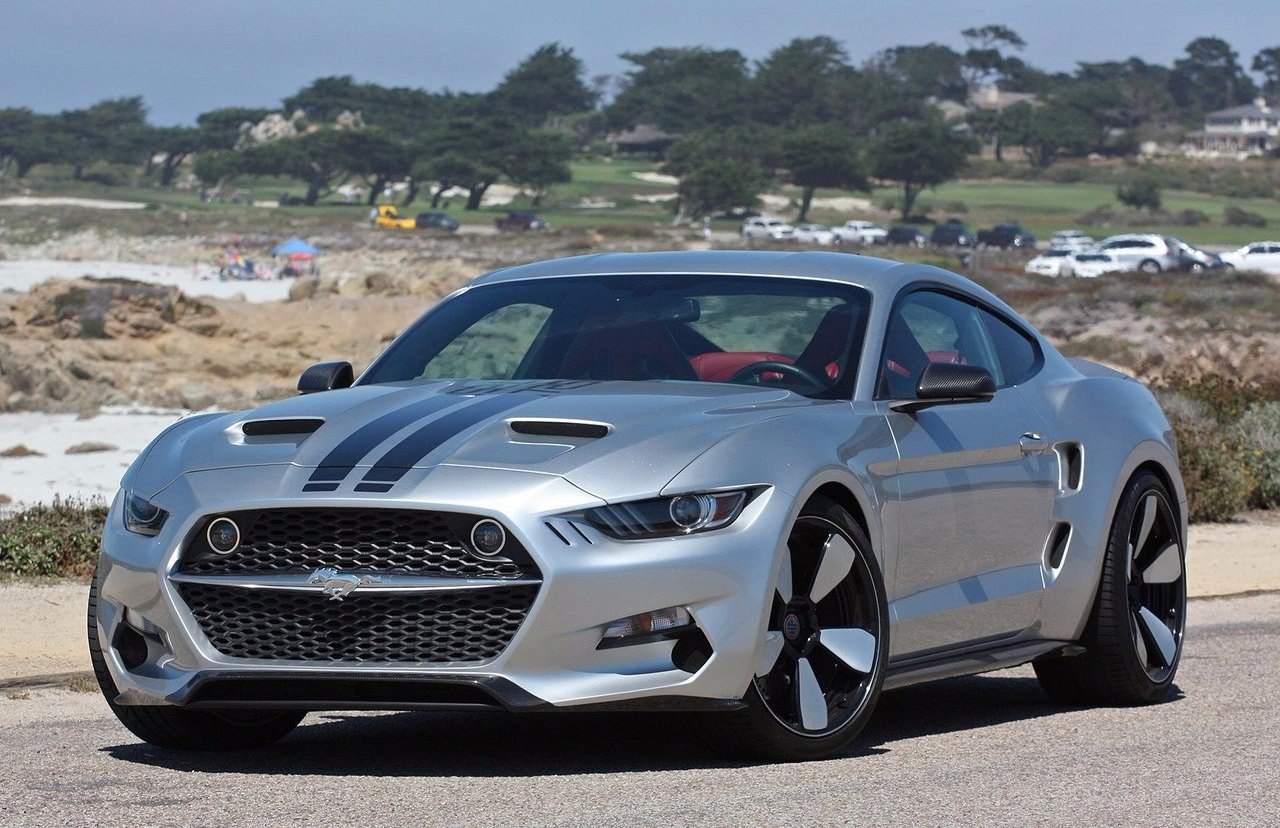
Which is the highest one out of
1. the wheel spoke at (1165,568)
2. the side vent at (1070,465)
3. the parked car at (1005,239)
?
the side vent at (1070,465)

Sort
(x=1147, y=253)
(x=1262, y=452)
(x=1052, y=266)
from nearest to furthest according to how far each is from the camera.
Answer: (x=1262, y=452), (x=1052, y=266), (x=1147, y=253)

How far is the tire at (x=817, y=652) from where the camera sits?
570cm

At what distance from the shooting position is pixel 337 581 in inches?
215

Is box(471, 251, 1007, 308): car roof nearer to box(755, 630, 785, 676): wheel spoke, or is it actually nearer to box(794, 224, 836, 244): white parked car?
box(755, 630, 785, 676): wheel spoke

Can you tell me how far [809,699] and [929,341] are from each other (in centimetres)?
185

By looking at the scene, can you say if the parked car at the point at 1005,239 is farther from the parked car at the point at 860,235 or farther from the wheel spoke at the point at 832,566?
the wheel spoke at the point at 832,566

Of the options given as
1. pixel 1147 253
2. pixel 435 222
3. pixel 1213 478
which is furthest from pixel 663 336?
pixel 435 222

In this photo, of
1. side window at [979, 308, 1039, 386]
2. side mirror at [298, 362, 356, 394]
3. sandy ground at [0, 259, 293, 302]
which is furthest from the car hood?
sandy ground at [0, 259, 293, 302]

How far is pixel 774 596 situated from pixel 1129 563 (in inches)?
92.9

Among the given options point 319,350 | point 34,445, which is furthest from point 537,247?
point 34,445

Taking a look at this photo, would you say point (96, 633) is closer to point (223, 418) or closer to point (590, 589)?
point (223, 418)

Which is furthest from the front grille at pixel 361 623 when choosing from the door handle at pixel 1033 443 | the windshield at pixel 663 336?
the door handle at pixel 1033 443

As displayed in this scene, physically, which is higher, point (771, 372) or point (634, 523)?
point (771, 372)

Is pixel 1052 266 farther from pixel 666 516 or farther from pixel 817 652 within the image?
pixel 666 516
